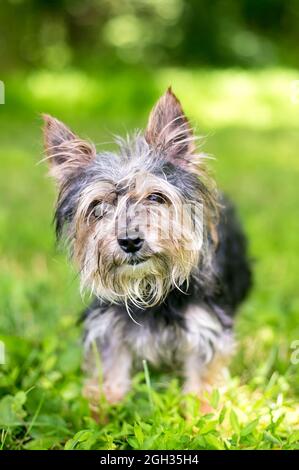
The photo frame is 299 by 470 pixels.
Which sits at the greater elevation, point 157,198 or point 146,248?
point 157,198

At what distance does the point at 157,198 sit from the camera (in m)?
3.10

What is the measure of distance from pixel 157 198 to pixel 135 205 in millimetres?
127

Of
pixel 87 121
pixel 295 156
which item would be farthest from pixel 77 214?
pixel 87 121

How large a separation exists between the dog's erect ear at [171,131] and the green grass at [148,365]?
1.31ft

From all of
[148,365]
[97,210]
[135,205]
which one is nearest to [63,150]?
[97,210]

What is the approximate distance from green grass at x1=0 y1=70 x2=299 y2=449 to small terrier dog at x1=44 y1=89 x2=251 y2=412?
177 mm

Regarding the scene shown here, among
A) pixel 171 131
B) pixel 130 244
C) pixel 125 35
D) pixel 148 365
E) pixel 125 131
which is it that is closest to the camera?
pixel 130 244

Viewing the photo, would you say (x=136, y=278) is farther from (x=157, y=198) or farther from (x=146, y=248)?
(x=157, y=198)

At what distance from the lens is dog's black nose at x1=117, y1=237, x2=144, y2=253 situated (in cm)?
291

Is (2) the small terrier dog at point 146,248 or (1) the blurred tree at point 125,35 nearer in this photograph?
(2) the small terrier dog at point 146,248

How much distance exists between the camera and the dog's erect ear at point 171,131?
3094 millimetres

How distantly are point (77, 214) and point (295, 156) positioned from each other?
6.80m

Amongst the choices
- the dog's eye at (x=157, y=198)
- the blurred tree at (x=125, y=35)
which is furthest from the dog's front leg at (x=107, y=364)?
the blurred tree at (x=125, y=35)

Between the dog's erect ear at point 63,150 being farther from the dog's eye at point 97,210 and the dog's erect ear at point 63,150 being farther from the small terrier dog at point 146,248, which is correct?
the dog's eye at point 97,210
